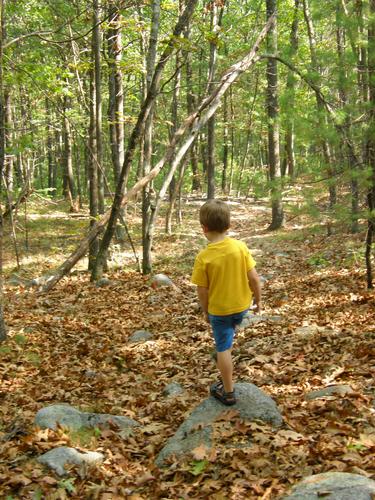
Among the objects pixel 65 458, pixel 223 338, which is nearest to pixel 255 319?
pixel 223 338

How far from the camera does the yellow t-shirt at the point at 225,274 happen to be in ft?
14.0

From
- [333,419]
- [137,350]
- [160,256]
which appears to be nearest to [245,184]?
[160,256]

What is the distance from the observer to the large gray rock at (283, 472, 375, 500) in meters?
2.93

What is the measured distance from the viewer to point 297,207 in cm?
845

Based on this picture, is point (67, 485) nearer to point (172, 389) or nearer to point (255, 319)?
point (172, 389)

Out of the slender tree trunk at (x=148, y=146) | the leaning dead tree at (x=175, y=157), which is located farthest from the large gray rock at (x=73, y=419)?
the slender tree trunk at (x=148, y=146)

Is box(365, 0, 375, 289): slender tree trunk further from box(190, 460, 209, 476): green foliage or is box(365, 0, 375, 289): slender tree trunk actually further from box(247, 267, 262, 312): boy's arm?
box(190, 460, 209, 476): green foliage

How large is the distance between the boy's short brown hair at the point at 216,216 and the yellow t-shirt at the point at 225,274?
0.50 ft

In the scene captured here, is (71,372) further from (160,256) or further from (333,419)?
(160,256)

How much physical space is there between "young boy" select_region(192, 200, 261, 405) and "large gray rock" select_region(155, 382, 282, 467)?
0.36m

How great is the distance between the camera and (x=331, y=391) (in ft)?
16.1

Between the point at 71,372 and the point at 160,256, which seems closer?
the point at 71,372

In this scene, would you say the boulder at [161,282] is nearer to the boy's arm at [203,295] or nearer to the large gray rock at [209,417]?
the large gray rock at [209,417]

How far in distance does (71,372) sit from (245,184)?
96.3 ft
